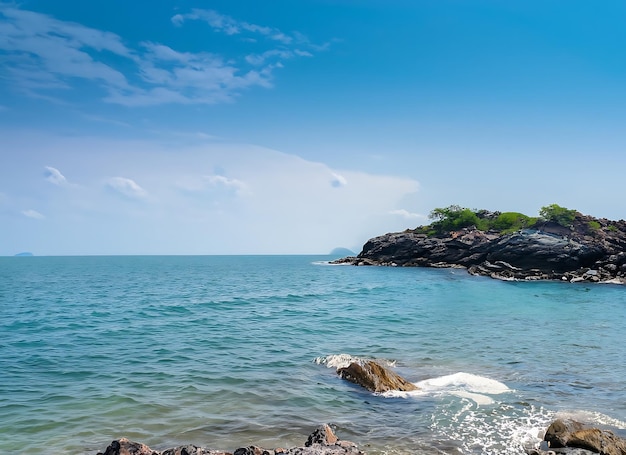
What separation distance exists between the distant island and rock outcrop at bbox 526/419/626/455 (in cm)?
7470

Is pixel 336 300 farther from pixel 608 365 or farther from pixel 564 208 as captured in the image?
pixel 564 208

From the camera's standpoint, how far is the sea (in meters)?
14.1

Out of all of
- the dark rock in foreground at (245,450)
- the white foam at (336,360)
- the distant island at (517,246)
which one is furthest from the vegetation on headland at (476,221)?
the dark rock in foreground at (245,450)

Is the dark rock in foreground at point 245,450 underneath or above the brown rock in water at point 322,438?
above

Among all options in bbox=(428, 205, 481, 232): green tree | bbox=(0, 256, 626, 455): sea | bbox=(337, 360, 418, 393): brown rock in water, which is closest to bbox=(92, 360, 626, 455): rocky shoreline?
bbox=(0, 256, 626, 455): sea

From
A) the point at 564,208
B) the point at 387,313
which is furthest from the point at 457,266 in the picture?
the point at 387,313

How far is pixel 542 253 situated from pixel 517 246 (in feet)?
18.2

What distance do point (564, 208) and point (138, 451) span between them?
4512 inches

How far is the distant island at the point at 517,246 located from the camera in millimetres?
84562

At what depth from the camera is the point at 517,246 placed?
91.8m

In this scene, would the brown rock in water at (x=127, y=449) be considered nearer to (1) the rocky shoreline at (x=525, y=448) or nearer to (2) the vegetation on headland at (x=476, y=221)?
(1) the rocky shoreline at (x=525, y=448)

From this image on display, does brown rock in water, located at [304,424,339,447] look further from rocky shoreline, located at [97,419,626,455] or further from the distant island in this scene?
the distant island

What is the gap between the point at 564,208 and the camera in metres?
105

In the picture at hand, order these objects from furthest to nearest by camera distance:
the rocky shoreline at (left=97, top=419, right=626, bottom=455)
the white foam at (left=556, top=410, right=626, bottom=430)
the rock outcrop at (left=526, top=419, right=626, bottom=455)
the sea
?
1. the white foam at (left=556, top=410, right=626, bottom=430)
2. the sea
3. the rock outcrop at (left=526, top=419, right=626, bottom=455)
4. the rocky shoreline at (left=97, top=419, right=626, bottom=455)
